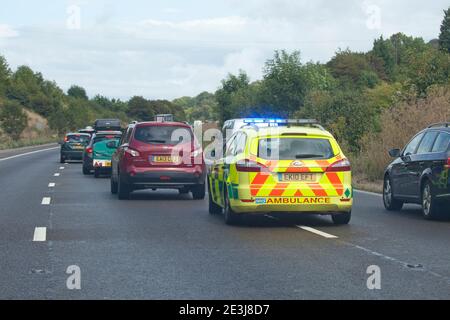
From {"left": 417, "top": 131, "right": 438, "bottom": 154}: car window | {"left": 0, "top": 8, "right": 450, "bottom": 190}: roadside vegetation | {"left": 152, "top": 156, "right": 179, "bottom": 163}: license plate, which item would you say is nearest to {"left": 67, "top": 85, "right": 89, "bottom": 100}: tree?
{"left": 0, "top": 8, "right": 450, "bottom": 190}: roadside vegetation

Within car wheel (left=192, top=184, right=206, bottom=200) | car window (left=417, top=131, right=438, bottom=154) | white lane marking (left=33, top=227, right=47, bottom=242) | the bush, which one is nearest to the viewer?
white lane marking (left=33, top=227, right=47, bottom=242)

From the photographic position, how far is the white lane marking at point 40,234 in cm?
1259

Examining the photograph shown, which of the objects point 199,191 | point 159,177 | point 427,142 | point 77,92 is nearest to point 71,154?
point 199,191

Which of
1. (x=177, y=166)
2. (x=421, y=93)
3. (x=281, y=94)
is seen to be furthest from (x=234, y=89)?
(x=177, y=166)

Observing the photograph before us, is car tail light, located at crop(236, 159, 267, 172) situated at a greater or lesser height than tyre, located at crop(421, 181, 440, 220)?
greater

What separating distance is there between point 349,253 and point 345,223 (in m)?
3.65

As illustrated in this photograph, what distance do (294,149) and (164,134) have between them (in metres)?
6.23

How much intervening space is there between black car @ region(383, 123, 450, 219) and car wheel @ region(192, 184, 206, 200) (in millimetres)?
4129

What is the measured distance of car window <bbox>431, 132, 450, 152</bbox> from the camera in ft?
50.7

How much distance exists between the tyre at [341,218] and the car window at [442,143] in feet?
6.87

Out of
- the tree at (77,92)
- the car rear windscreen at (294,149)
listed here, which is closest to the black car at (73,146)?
the car rear windscreen at (294,149)

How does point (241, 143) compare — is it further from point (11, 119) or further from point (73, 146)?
point (11, 119)

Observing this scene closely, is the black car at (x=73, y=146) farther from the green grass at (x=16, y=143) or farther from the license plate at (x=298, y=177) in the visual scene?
the license plate at (x=298, y=177)

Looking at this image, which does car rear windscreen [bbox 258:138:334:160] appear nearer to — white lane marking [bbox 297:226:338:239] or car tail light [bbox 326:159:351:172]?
car tail light [bbox 326:159:351:172]
